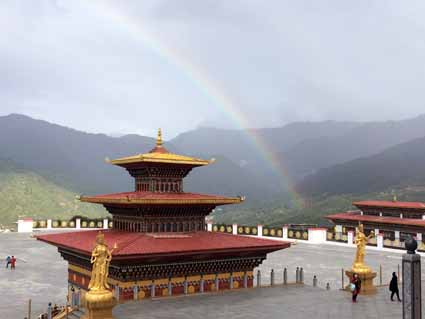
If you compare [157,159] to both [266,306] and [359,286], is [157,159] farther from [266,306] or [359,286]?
[359,286]

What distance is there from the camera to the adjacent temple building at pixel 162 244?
20.4m

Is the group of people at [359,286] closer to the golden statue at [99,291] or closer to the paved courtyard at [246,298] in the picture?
the paved courtyard at [246,298]

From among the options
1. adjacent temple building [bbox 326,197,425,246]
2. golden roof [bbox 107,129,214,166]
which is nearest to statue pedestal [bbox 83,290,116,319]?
golden roof [bbox 107,129,214,166]

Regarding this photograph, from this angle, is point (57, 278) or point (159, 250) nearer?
point (159, 250)

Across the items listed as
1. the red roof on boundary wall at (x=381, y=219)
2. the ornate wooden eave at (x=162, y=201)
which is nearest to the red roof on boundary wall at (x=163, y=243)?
the ornate wooden eave at (x=162, y=201)

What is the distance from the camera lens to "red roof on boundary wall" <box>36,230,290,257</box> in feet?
65.6

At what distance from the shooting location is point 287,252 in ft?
150

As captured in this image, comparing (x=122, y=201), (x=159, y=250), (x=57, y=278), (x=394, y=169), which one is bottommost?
(x=57, y=278)

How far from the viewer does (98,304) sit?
53.4 feet

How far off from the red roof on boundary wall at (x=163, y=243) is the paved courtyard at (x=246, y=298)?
2208 millimetres

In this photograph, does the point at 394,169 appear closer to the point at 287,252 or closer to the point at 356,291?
the point at 287,252

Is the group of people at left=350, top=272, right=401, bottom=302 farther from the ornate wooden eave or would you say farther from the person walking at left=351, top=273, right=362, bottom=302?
the ornate wooden eave

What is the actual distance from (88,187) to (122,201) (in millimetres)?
170788

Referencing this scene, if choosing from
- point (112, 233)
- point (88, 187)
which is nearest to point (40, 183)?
point (88, 187)
